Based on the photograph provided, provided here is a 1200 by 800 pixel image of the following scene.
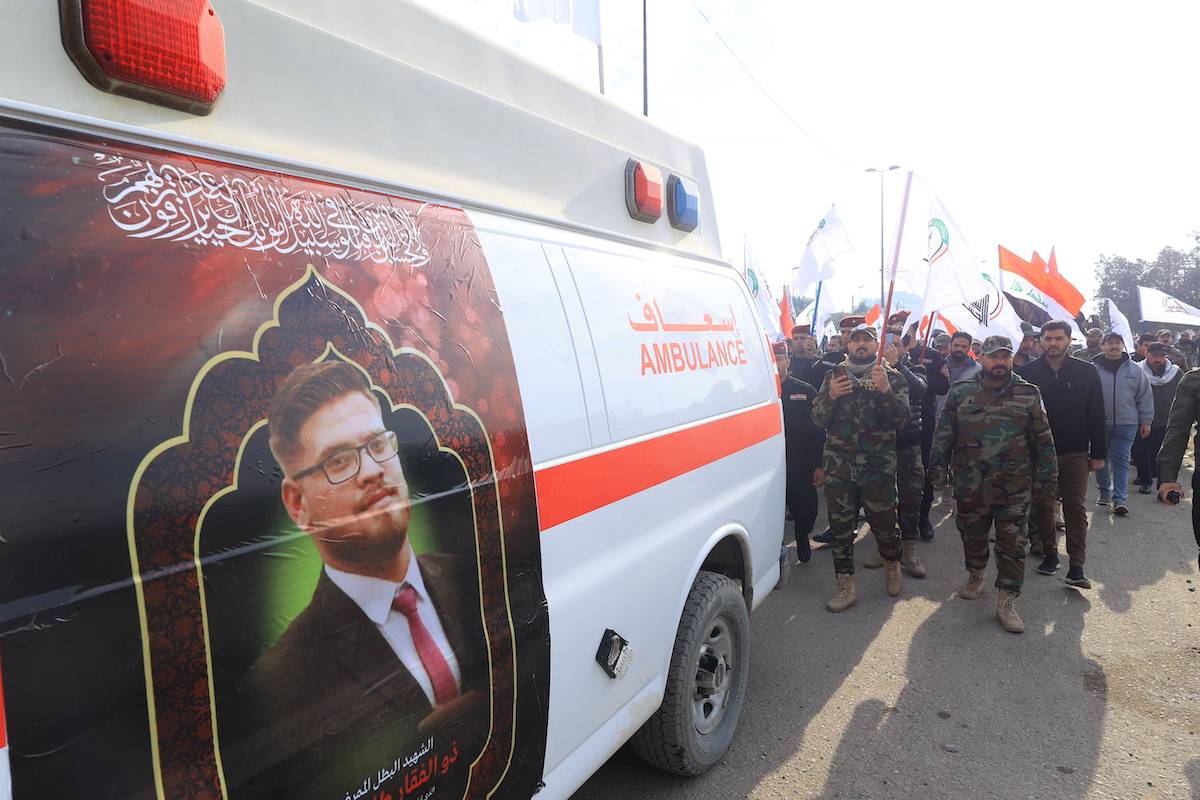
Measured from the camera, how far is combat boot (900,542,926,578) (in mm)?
5410

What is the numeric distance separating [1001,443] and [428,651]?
424 centimetres

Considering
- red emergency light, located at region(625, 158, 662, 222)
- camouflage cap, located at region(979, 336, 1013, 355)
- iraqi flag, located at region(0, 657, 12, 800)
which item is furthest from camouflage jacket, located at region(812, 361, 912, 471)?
iraqi flag, located at region(0, 657, 12, 800)

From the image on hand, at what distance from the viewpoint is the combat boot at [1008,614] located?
439 centimetres

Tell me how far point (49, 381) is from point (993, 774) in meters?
3.57

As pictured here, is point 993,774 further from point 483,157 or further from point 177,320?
point 177,320

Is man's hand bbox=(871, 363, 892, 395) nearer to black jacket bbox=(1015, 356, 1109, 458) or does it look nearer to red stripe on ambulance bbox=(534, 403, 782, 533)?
black jacket bbox=(1015, 356, 1109, 458)

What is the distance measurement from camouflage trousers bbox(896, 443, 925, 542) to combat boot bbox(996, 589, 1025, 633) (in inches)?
42.7

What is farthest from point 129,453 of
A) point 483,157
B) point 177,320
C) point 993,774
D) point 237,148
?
point 993,774

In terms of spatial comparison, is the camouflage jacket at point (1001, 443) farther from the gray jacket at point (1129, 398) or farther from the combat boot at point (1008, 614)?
the gray jacket at point (1129, 398)

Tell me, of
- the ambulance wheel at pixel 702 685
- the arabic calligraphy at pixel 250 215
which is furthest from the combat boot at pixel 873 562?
the arabic calligraphy at pixel 250 215

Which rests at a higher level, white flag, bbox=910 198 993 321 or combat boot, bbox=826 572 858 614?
white flag, bbox=910 198 993 321

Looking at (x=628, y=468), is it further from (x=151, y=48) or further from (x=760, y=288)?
(x=760, y=288)

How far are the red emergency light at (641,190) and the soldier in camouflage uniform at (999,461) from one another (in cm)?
303

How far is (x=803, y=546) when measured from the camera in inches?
233
